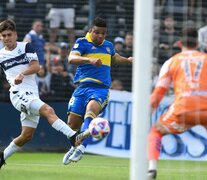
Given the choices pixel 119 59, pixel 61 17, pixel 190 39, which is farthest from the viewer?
pixel 61 17

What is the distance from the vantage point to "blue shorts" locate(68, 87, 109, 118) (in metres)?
12.7

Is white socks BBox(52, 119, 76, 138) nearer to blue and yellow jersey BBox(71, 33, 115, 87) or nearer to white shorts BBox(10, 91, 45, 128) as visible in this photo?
white shorts BBox(10, 91, 45, 128)

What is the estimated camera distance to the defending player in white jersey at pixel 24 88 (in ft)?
38.7

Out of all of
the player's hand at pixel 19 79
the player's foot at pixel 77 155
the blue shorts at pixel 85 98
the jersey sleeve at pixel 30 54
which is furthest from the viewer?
the blue shorts at pixel 85 98

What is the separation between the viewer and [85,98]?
1279 centimetres

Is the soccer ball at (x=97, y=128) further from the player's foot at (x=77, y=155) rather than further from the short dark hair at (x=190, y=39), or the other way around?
the short dark hair at (x=190, y=39)

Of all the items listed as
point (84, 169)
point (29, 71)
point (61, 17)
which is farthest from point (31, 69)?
point (61, 17)

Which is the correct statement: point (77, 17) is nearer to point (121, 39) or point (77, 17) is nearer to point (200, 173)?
point (121, 39)

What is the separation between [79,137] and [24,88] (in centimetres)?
105

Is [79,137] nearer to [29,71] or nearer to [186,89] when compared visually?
[29,71]

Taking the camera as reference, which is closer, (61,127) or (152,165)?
(152,165)

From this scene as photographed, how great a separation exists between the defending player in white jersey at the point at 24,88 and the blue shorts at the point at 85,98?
893 mm

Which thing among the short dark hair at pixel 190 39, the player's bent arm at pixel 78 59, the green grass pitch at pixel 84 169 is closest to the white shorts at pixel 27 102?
the player's bent arm at pixel 78 59

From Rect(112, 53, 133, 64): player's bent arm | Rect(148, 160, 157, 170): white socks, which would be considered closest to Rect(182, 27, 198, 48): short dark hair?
Rect(148, 160, 157, 170): white socks
